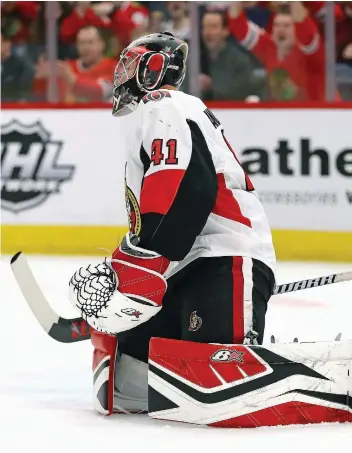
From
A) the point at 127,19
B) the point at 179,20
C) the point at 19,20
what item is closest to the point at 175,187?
the point at 179,20

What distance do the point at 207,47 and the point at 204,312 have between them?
10.8 feet

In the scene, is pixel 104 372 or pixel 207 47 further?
pixel 207 47

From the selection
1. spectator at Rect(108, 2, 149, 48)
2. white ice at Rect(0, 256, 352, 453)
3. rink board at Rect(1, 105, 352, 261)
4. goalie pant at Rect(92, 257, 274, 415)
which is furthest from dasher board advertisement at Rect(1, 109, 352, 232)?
goalie pant at Rect(92, 257, 274, 415)

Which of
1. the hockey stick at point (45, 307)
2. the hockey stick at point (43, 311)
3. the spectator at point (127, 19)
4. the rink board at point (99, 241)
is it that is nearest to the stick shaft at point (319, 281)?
the hockey stick at point (45, 307)

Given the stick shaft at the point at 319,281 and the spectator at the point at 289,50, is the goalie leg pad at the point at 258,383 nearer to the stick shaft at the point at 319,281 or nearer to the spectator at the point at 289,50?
the stick shaft at the point at 319,281

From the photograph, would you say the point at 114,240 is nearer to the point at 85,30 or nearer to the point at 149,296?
the point at 85,30

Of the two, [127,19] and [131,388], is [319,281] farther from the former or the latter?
[127,19]

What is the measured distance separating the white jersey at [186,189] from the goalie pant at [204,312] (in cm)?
3

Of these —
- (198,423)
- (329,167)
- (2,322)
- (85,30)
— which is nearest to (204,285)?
(198,423)

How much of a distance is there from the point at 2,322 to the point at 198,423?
161 cm

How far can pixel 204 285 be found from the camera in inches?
106

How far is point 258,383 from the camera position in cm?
259

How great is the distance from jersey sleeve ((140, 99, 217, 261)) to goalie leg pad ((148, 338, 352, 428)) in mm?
243

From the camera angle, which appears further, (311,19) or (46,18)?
(46,18)
